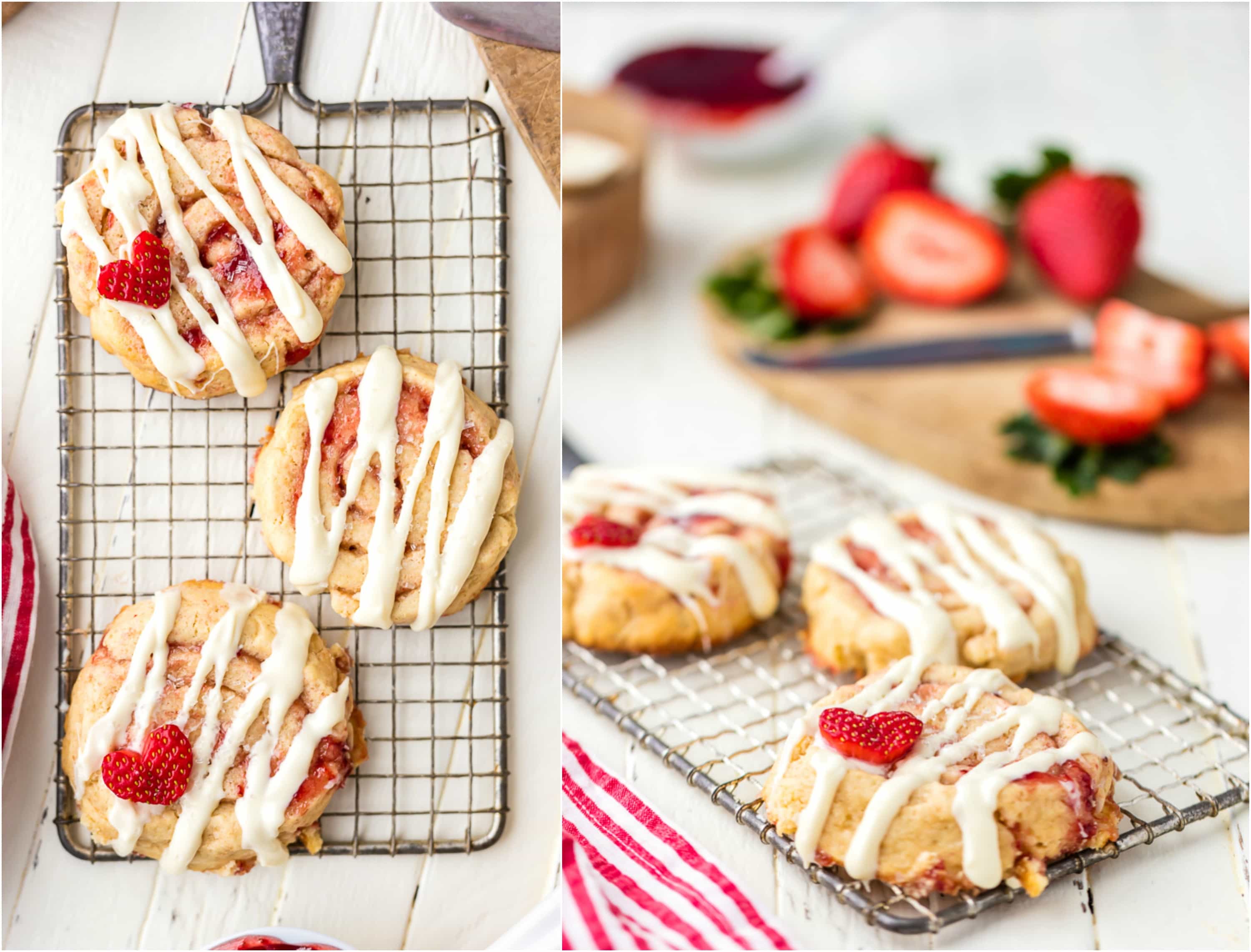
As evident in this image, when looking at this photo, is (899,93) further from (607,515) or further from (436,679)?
(436,679)

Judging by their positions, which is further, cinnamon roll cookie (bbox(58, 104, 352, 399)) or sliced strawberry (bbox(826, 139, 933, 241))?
sliced strawberry (bbox(826, 139, 933, 241))

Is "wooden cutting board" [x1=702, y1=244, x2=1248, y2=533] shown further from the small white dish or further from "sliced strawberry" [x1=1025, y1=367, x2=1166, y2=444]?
the small white dish

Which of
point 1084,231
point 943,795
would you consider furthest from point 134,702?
point 1084,231

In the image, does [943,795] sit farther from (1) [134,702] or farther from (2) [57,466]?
(2) [57,466]

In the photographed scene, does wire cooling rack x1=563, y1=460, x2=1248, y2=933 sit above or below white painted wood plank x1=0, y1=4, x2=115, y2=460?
below

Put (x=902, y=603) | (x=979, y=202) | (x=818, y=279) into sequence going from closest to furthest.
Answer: (x=902, y=603) → (x=818, y=279) → (x=979, y=202)

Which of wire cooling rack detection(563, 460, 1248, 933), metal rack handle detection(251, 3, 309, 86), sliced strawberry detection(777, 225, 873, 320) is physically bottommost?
wire cooling rack detection(563, 460, 1248, 933)

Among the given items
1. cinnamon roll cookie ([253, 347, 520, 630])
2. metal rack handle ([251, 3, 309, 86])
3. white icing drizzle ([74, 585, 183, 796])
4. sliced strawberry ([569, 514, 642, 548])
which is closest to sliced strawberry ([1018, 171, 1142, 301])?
sliced strawberry ([569, 514, 642, 548])
